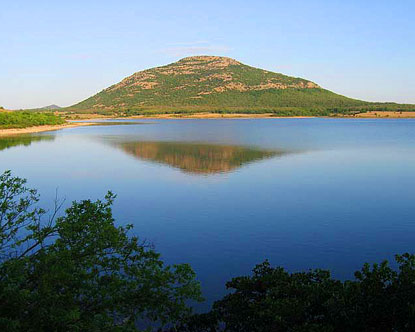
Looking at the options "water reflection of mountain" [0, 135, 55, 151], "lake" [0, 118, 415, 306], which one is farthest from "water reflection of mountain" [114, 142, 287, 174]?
"water reflection of mountain" [0, 135, 55, 151]

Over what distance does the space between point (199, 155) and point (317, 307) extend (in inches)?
1508

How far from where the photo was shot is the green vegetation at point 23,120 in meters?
87.5

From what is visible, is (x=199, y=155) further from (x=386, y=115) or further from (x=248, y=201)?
(x=386, y=115)

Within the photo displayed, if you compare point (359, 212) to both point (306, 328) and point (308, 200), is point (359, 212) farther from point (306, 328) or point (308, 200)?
point (306, 328)

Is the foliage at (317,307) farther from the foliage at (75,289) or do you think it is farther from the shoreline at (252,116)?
the shoreline at (252,116)

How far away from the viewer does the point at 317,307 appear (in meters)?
8.41

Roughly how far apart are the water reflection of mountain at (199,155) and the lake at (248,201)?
124 millimetres

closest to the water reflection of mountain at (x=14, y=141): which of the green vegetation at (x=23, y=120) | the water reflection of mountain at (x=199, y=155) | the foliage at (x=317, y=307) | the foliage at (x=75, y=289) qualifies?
the water reflection of mountain at (x=199, y=155)

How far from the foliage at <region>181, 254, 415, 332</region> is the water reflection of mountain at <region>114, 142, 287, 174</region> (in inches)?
1025

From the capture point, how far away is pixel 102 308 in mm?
8094

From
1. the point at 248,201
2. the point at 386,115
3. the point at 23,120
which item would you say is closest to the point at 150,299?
the point at 248,201

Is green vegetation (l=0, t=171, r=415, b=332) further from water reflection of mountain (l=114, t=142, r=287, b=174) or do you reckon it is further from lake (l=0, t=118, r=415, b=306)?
water reflection of mountain (l=114, t=142, r=287, b=174)

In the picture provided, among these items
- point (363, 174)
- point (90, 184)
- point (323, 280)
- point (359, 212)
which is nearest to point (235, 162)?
point (363, 174)

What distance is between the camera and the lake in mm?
15352
